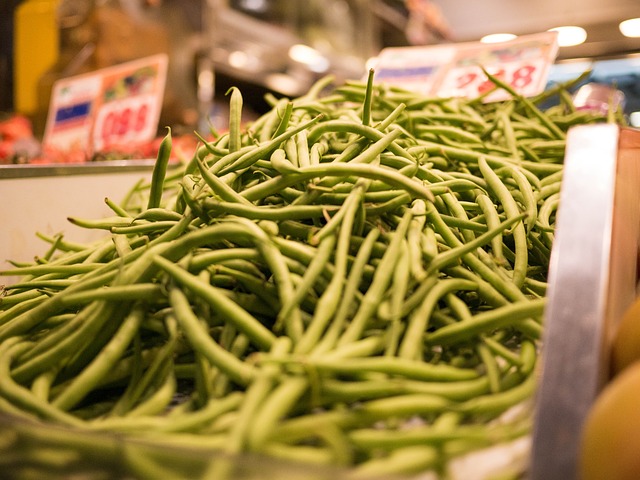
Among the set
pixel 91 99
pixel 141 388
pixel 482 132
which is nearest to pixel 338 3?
pixel 91 99

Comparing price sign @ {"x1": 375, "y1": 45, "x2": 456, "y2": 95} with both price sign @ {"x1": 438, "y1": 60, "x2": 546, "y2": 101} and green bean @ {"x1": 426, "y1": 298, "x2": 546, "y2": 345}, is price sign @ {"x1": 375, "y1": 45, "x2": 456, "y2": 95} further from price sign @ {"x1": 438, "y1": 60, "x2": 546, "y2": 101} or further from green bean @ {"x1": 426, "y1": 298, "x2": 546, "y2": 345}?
green bean @ {"x1": 426, "y1": 298, "x2": 546, "y2": 345}

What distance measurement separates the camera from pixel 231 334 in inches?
32.9

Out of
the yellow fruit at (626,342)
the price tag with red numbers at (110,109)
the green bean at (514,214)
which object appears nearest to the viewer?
the yellow fruit at (626,342)

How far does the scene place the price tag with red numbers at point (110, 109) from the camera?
2.26m

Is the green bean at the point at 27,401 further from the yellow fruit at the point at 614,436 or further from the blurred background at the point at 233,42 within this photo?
the blurred background at the point at 233,42

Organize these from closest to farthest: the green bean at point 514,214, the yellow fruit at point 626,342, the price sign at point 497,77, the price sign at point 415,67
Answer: the yellow fruit at point 626,342
the green bean at point 514,214
the price sign at point 497,77
the price sign at point 415,67

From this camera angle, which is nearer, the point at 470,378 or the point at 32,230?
the point at 470,378

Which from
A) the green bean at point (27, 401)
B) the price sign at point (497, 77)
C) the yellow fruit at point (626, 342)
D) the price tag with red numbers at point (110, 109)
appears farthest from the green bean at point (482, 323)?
the price tag with red numbers at point (110, 109)

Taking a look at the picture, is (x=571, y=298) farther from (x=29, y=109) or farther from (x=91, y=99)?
(x=29, y=109)

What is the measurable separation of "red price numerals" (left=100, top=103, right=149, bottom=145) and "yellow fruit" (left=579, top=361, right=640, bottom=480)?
6.48 ft

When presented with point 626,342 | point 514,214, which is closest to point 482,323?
point 626,342

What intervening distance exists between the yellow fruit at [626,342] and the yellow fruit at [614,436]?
0.33ft

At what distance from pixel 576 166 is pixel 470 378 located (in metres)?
0.29

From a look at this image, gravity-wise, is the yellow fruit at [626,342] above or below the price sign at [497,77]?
below
